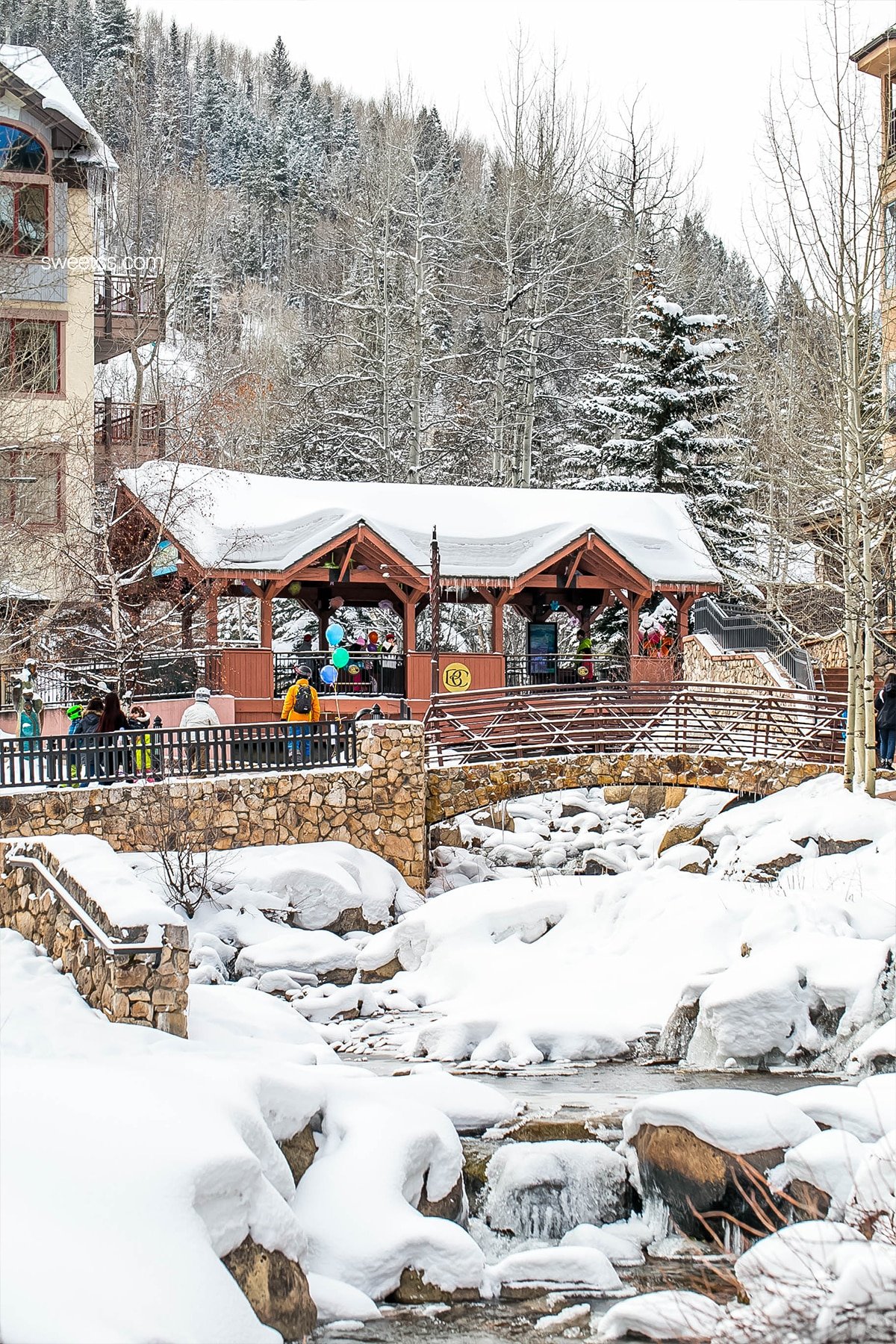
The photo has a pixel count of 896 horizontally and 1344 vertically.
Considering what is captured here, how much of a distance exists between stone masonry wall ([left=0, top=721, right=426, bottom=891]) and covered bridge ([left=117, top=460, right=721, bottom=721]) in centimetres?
373

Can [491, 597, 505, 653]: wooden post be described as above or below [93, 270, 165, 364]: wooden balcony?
below

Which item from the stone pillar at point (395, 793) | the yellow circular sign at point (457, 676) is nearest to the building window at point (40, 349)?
the yellow circular sign at point (457, 676)

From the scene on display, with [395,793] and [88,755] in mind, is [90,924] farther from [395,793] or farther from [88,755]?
[395,793]

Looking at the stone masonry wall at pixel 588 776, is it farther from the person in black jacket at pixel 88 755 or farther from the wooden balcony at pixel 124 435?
the wooden balcony at pixel 124 435

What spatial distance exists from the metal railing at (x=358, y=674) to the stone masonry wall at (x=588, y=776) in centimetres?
490

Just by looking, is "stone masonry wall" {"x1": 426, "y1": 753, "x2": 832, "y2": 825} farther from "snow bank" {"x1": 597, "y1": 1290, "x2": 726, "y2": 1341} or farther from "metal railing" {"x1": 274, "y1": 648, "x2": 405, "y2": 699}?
"snow bank" {"x1": 597, "y1": 1290, "x2": 726, "y2": 1341}

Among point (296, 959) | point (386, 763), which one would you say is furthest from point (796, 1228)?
point (386, 763)

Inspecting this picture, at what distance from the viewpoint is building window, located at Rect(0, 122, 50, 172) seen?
29984mm

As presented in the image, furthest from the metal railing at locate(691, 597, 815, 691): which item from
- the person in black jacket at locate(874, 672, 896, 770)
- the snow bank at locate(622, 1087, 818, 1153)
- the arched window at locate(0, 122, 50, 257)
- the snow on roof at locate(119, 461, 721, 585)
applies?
the arched window at locate(0, 122, 50, 257)

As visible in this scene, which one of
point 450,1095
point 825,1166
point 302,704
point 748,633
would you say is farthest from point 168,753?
point 748,633

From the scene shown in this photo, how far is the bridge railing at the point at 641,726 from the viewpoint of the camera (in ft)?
71.1

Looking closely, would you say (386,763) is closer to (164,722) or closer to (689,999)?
(164,722)

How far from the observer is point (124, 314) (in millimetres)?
33500

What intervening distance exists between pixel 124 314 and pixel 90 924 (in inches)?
1007
